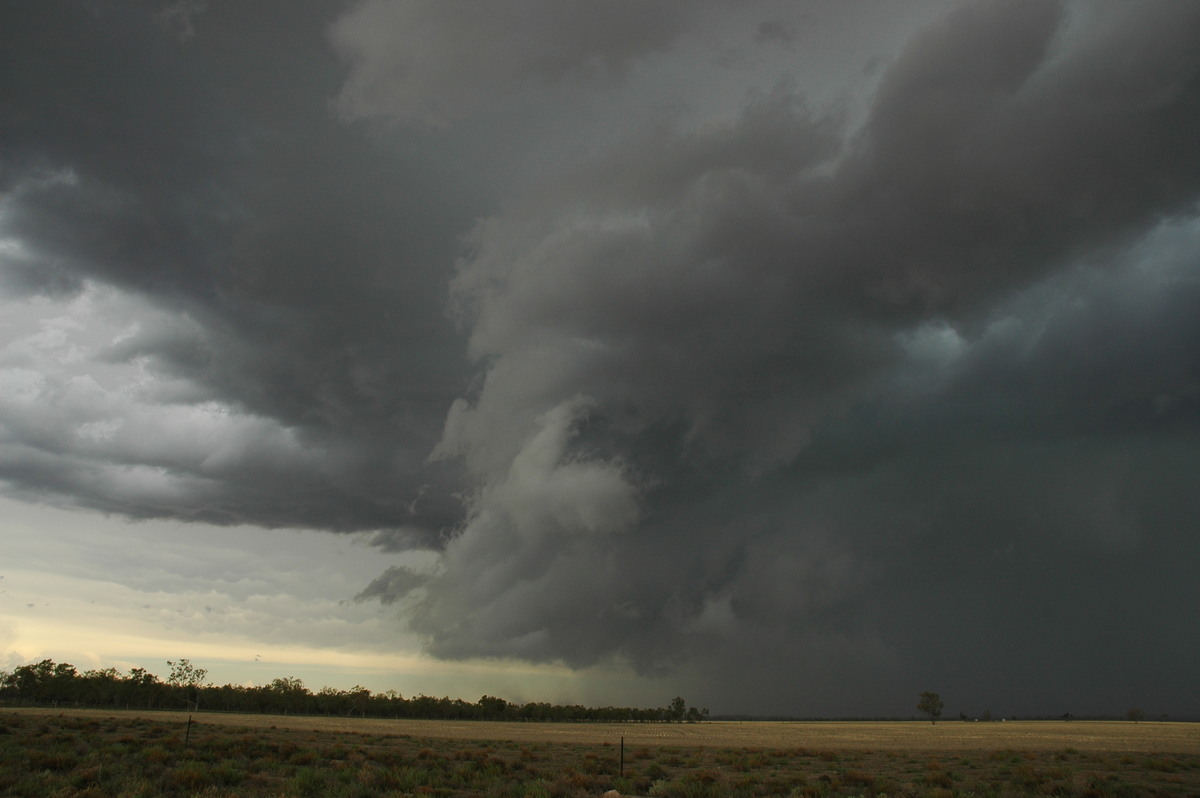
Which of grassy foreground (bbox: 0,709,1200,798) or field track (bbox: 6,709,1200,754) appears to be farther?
field track (bbox: 6,709,1200,754)

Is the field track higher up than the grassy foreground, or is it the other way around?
the grassy foreground

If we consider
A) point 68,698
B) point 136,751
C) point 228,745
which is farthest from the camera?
point 68,698

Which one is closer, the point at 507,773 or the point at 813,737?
the point at 507,773

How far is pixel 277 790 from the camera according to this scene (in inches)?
1110

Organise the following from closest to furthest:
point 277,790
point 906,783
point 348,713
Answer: point 277,790 → point 906,783 → point 348,713

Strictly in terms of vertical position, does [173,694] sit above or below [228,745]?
below

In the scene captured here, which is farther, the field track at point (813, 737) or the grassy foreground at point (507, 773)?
the field track at point (813, 737)

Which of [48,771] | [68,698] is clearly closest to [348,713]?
[68,698]

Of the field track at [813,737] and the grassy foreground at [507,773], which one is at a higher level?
the grassy foreground at [507,773]

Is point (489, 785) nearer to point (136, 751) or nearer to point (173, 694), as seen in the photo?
point (136, 751)

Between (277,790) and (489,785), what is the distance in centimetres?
970

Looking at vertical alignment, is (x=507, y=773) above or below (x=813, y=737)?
above

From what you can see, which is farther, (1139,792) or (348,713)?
(348,713)

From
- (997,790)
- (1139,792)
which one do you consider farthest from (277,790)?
(1139,792)
